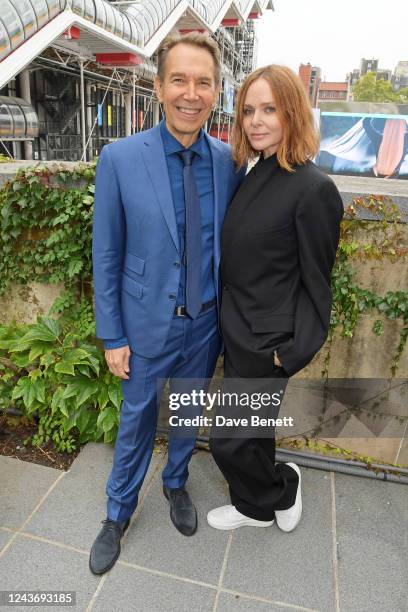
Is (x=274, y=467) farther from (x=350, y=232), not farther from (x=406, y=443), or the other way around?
(x=350, y=232)

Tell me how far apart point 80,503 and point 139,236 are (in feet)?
5.52

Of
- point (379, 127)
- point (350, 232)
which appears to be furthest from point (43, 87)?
point (350, 232)

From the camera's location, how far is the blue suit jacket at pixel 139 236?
2.17 m

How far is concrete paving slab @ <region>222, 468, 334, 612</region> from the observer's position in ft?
7.69

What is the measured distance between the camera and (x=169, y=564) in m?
2.47

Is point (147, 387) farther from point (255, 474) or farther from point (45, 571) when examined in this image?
point (45, 571)

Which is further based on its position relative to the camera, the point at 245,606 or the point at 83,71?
the point at 83,71

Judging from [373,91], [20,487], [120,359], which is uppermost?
[373,91]

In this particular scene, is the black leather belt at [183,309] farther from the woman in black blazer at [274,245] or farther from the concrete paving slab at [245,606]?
the concrete paving slab at [245,606]

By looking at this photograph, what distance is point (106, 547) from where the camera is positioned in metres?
2.47

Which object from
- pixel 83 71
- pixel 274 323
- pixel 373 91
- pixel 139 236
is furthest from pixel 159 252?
pixel 373 91

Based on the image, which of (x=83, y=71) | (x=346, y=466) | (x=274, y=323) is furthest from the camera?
(x=83, y=71)

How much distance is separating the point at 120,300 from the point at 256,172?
0.92 meters

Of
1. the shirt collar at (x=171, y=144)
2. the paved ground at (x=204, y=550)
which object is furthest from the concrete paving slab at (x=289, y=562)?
the shirt collar at (x=171, y=144)
